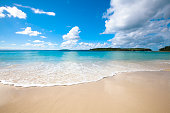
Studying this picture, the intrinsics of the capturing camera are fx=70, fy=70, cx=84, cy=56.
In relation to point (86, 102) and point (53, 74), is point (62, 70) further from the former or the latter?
point (86, 102)

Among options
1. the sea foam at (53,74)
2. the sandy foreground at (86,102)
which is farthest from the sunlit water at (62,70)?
the sandy foreground at (86,102)

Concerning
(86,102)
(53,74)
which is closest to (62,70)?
(53,74)

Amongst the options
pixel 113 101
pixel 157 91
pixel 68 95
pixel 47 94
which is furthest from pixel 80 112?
pixel 157 91

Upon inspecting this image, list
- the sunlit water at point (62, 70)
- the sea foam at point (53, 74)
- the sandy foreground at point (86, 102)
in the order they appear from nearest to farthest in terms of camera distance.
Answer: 1. the sandy foreground at point (86, 102)
2. the sea foam at point (53, 74)
3. the sunlit water at point (62, 70)

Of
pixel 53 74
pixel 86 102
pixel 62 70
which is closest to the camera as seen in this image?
pixel 86 102

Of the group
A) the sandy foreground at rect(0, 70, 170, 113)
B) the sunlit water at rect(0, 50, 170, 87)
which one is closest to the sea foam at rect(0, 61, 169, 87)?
the sunlit water at rect(0, 50, 170, 87)

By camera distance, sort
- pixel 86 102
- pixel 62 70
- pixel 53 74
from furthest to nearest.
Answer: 1. pixel 62 70
2. pixel 53 74
3. pixel 86 102

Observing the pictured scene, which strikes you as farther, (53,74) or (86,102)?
(53,74)

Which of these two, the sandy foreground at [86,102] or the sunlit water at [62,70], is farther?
the sunlit water at [62,70]

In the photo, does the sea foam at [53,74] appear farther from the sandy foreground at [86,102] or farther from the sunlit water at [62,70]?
the sandy foreground at [86,102]

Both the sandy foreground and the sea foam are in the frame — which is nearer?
the sandy foreground

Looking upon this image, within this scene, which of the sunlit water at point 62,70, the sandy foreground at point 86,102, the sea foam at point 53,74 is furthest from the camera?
the sunlit water at point 62,70

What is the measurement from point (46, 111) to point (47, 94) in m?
1.17

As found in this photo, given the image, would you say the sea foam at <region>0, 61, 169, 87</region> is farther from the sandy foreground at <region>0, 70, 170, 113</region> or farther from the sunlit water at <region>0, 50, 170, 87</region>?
the sandy foreground at <region>0, 70, 170, 113</region>
